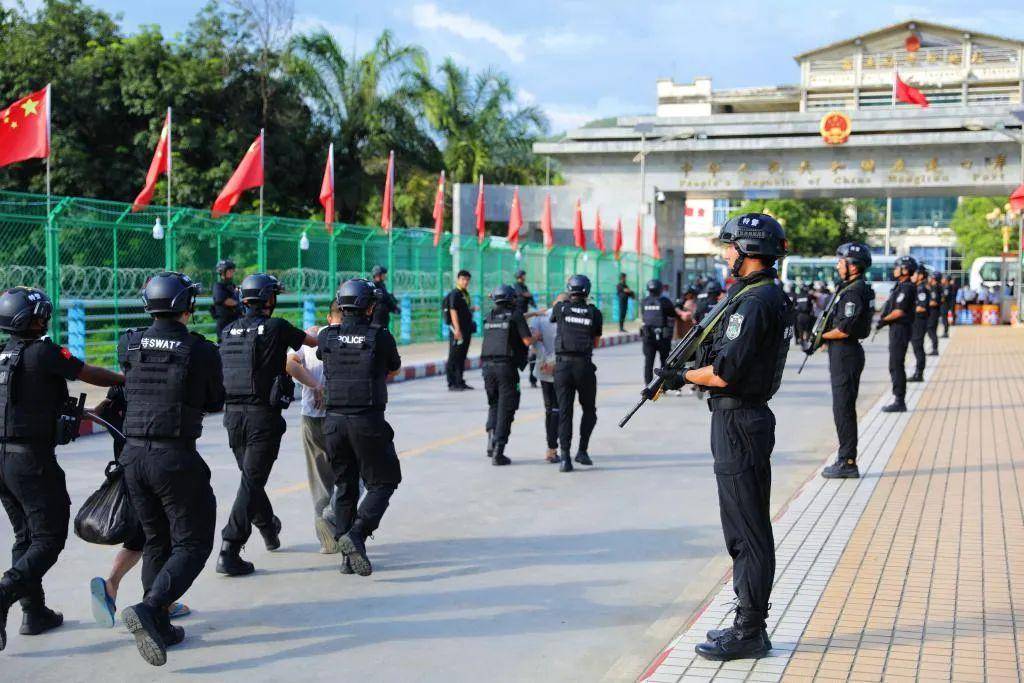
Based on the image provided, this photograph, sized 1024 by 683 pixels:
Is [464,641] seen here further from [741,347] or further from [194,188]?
[194,188]

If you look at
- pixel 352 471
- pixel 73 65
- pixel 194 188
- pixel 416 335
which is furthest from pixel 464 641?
pixel 73 65

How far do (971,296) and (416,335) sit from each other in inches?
1130

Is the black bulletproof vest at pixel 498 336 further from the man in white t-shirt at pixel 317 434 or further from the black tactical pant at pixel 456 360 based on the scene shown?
the black tactical pant at pixel 456 360

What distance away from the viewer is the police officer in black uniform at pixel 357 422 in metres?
6.53

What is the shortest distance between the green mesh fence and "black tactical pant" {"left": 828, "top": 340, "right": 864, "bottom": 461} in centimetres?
873

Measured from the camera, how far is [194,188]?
1393 inches

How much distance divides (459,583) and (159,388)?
215 cm

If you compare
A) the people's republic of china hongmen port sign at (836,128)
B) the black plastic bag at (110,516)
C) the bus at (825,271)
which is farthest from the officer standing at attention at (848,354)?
the bus at (825,271)

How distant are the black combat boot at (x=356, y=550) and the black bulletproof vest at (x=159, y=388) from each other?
151 cm

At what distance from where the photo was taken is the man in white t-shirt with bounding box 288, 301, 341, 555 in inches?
273

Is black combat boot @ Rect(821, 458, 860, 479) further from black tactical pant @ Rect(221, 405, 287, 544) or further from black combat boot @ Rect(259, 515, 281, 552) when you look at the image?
black tactical pant @ Rect(221, 405, 287, 544)

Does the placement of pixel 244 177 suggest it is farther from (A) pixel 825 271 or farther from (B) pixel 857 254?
(A) pixel 825 271

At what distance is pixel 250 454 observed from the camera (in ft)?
21.5

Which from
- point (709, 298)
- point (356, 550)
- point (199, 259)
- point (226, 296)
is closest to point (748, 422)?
point (356, 550)
